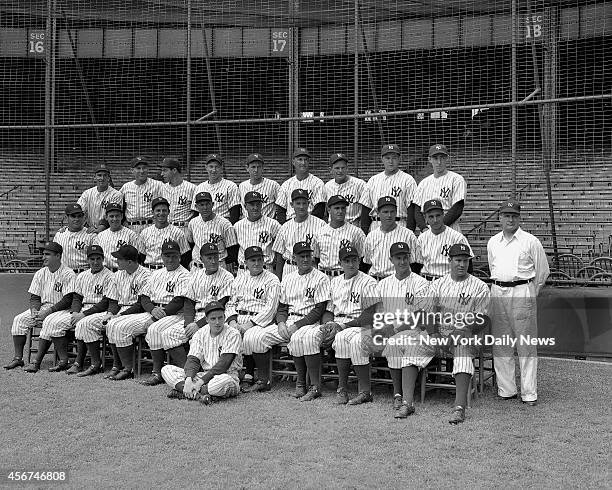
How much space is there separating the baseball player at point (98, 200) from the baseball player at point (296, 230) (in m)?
2.27

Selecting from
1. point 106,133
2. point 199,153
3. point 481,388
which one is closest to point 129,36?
point 106,133

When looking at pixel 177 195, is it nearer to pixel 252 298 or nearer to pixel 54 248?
pixel 54 248

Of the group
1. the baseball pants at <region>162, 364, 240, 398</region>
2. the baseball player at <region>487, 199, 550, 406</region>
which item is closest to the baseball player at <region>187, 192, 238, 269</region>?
the baseball pants at <region>162, 364, 240, 398</region>

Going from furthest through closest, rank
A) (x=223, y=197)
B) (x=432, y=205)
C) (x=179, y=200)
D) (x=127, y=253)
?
(x=179, y=200)
(x=223, y=197)
(x=127, y=253)
(x=432, y=205)

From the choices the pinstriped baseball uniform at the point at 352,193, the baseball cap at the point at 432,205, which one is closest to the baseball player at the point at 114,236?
the pinstriped baseball uniform at the point at 352,193

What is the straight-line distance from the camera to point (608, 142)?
47.8 ft

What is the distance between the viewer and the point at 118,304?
7477 mm

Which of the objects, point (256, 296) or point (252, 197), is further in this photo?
point (252, 197)

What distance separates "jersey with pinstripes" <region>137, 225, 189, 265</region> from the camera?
7668mm

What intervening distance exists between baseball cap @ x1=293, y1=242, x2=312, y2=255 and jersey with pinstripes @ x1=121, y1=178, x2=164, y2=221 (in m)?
2.34

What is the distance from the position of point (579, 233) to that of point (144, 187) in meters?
8.07

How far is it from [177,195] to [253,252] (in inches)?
74.9

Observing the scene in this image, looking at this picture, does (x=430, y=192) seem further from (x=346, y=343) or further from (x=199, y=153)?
(x=199, y=153)

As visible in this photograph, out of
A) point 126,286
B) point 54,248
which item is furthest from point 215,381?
point 54,248
